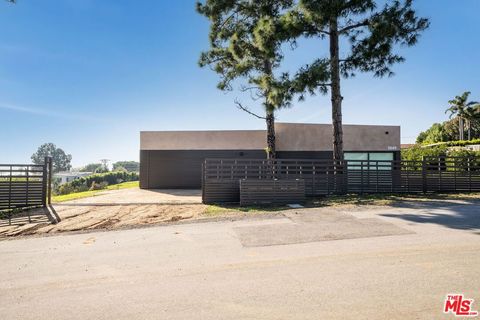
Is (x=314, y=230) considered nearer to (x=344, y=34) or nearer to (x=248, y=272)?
(x=248, y=272)

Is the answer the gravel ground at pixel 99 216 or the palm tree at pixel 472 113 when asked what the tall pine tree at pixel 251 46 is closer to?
the gravel ground at pixel 99 216

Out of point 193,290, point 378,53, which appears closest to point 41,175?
point 193,290

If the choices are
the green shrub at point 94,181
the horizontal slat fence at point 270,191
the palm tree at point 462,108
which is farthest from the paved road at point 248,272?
the palm tree at point 462,108

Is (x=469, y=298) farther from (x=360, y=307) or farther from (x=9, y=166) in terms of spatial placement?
(x=9, y=166)

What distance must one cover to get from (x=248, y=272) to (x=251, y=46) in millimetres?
12508

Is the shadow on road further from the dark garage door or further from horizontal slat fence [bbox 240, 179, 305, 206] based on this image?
the dark garage door

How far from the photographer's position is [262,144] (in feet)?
65.0

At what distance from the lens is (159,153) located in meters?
20.2

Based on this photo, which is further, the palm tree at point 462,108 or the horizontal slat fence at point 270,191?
the palm tree at point 462,108

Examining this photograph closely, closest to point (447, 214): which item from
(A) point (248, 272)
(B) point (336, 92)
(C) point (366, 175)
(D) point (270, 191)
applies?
(C) point (366, 175)

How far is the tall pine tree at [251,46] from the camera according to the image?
12347 millimetres

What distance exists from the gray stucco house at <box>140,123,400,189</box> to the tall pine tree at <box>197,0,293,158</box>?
4.25 metres

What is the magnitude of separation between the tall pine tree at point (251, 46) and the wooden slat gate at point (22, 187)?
990 cm

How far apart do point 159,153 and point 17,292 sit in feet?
54.2
